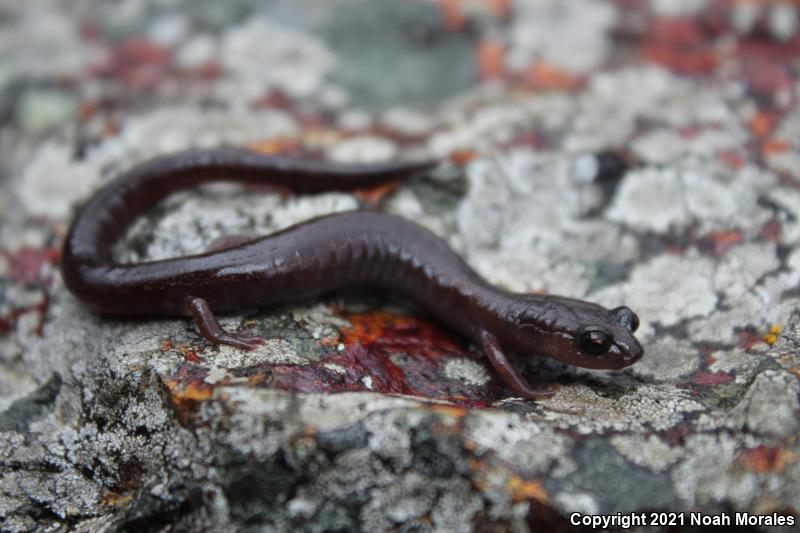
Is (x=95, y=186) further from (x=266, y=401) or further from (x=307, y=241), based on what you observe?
(x=266, y=401)

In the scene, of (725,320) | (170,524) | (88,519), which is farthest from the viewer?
(725,320)

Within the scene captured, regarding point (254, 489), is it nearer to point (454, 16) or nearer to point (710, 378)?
point (710, 378)

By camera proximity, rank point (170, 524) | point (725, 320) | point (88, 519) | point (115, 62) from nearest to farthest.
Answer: point (170, 524)
point (88, 519)
point (725, 320)
point (115, 62)

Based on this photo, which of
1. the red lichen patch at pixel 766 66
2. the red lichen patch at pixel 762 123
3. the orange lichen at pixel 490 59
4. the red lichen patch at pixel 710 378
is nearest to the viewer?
the red lichen patch at pixel 710 378

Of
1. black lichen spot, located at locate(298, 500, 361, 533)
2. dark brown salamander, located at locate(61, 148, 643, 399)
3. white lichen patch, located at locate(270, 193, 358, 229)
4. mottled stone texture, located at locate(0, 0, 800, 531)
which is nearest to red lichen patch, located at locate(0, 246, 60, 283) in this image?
mottled stone texture, located at locate(0, 0, 800, 531)

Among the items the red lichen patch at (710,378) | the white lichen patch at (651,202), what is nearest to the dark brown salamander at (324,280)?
the red lichen patch at (710,378)

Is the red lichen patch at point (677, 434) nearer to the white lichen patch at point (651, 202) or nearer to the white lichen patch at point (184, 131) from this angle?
the white lichen patch at point (651, 202)

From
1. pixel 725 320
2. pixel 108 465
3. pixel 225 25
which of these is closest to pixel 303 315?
pixel 108 465
